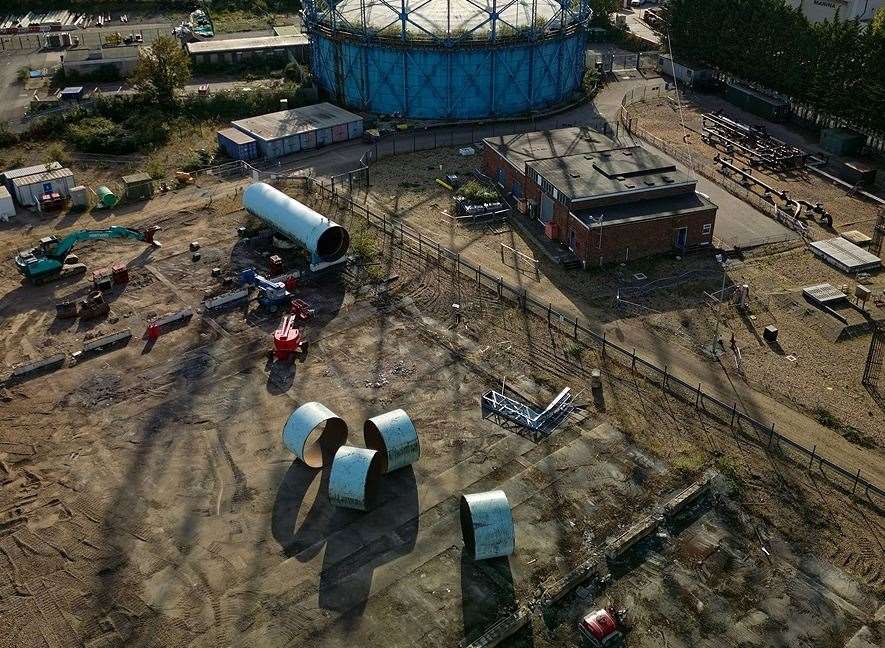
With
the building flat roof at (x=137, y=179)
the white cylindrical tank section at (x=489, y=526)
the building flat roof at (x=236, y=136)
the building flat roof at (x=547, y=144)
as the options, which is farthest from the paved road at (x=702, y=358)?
the white cylindrical tank section at (x=489, y=526)

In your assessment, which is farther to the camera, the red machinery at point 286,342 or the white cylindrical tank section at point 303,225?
the white cylindrical tank section at point 303,225

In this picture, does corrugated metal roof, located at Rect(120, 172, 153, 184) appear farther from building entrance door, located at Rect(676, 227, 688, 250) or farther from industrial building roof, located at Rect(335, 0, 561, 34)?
building entrance door, located at Rect(676, 227, 688, 250)

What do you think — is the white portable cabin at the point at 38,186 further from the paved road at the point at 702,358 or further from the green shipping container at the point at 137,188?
the paved road at the point at 702,358

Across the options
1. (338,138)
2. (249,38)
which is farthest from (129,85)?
(338,138)

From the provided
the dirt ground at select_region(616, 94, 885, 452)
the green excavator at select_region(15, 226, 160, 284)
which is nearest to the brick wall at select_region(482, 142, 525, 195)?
the dirt ground at select_region(616, 94, 885, 452)

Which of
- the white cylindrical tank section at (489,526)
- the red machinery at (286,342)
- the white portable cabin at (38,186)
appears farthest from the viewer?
the white portable cabin at (38,186)

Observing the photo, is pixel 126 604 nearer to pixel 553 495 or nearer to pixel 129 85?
pixel 553 495

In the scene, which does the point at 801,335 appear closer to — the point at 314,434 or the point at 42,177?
the point at 314,434
